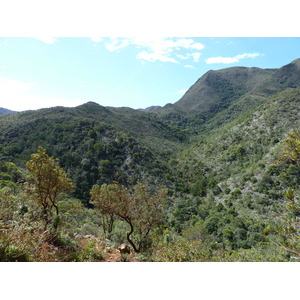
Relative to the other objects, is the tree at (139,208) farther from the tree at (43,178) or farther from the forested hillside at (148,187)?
the tree at (43,178)

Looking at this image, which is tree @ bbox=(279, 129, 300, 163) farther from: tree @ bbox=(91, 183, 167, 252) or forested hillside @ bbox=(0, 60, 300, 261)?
tree @ bbox=(91, 183, 167, 252)

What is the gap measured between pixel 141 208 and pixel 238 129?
115ft

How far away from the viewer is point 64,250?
6000mm

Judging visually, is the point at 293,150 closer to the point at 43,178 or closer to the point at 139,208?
the point at 139,208

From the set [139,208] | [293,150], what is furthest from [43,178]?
[293,150]

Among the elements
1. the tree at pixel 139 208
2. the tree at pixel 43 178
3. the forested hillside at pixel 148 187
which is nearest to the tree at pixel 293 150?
the forested hillside at pixel 148 187

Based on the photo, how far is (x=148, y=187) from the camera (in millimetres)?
10195

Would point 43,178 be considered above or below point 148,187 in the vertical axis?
above

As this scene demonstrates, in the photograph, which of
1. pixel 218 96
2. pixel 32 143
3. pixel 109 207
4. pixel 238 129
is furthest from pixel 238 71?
pixel 109 207

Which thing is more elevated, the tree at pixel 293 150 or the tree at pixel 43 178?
the tree at pixel 293 150

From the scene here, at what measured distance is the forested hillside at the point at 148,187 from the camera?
287 inches

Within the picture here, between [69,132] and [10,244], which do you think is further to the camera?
[69,132]

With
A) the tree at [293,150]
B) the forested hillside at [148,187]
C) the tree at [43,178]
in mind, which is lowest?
the forested hillside at [148,187]

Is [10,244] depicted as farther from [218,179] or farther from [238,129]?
[238,129]
